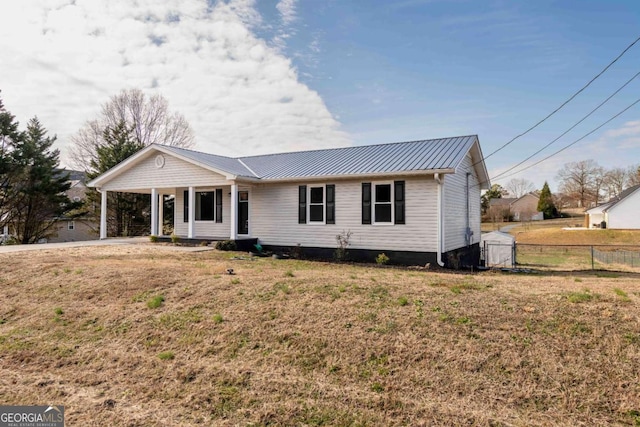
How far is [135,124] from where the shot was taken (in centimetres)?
3194

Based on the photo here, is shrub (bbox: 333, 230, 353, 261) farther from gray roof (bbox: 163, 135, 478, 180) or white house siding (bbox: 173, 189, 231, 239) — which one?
white house siding (bbox: 173, 189, 231, 239)

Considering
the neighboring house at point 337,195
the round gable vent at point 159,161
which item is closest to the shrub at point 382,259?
the neighboring house at point 337,195

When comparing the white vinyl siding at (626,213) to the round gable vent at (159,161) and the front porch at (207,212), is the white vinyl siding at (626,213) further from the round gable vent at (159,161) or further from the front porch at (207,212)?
the round gable vent at (159,161)

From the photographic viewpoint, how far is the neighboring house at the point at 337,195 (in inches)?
494

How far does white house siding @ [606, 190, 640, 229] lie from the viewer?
3678 cm

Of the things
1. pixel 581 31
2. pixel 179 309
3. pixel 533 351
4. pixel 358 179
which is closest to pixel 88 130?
pixel 358 179

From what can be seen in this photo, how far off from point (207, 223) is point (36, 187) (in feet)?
47.7

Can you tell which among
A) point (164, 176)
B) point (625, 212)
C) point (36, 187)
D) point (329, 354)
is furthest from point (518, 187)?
point (329, 354)

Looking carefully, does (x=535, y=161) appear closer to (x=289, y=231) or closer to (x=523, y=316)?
(x=289, y=231)

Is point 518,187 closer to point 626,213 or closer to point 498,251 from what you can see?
point 626,213

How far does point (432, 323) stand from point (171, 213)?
2600cm

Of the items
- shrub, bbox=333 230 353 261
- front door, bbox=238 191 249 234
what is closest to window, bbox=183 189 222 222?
front door, bbox=238 191 249 234

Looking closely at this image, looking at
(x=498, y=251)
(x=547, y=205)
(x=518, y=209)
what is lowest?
(x=498, y=251)

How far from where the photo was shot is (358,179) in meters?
13.5
